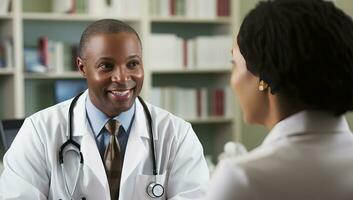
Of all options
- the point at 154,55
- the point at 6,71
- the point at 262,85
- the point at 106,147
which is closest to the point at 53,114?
the point at 106,147

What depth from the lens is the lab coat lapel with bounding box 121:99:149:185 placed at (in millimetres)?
1753

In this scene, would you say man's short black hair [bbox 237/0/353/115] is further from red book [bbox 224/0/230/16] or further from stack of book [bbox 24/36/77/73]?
red book [bbox 224/0/230/16]

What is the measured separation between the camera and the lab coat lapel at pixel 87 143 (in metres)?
1.74

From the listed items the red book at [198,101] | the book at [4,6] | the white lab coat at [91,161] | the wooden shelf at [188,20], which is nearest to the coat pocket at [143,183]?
the white lab coat at [91,161]

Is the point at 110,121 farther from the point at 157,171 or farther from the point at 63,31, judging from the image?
the point at 63,31

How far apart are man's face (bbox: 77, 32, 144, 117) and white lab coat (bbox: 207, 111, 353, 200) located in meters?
0.88

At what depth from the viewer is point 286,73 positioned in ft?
2.88

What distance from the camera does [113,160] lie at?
1.78m

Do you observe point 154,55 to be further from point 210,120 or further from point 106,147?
point 106,147

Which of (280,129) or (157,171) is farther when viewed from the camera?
(157,171)

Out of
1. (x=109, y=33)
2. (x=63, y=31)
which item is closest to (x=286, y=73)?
(x=109, y=33)

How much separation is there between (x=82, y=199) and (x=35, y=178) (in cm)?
15

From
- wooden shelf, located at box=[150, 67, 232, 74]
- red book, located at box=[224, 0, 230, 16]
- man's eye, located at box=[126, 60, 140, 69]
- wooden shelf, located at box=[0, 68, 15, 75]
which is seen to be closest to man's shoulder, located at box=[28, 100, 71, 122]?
man's eye, located at box=[126, 60, 140, 69]

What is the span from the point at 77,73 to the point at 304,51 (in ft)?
10.6
